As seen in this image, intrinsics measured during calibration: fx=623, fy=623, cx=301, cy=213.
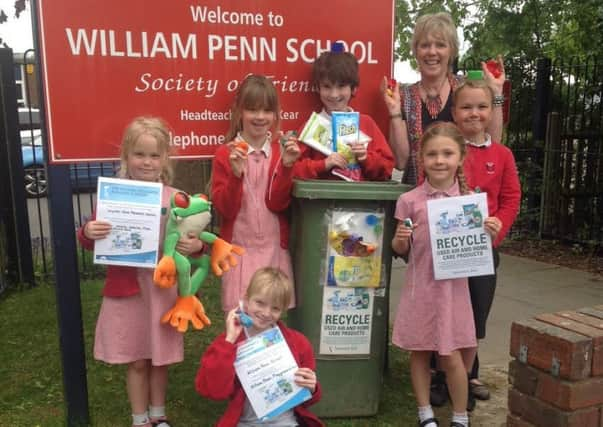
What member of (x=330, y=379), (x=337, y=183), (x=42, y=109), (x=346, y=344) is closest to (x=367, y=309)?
(x=346, y=344)

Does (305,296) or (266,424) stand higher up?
(305,296)

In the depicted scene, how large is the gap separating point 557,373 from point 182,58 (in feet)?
7.59

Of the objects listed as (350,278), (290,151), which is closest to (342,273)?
(350,278)

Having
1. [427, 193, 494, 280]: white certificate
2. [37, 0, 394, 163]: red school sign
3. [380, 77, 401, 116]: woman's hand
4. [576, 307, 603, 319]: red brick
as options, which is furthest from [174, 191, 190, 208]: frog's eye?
[576, 307, 603, 319]: red brick

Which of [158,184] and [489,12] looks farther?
[489,12]

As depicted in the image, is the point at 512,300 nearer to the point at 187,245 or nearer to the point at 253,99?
the point at 253,99

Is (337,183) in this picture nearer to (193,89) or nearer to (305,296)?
(305,296)

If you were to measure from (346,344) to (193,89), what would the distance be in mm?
1544

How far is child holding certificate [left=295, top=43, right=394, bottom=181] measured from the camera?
3193 mm

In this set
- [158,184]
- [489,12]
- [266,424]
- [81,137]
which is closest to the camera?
[266,424]

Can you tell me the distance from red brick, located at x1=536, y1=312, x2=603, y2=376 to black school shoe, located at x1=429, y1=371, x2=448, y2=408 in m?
0.87

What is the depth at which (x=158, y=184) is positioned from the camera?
277cm

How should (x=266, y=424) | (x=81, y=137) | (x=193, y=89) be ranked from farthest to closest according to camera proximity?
(x=193, y=89), (x=81, y=137), (x=266, y=424)

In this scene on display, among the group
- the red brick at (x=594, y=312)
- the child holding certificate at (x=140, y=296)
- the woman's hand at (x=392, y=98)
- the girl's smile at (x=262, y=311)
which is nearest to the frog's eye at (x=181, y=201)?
the child holding certificate at (x=140, y=296)
